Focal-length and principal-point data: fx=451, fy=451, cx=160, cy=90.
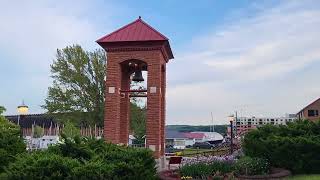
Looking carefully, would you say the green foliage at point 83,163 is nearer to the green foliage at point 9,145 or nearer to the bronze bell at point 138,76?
the green foliage at point 9,145

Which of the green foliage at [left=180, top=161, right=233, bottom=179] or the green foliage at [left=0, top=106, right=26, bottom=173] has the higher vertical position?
the green foliage at [left=0, top=106, right=26, bottom=173]

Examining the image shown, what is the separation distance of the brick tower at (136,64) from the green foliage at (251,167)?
5.22 meters

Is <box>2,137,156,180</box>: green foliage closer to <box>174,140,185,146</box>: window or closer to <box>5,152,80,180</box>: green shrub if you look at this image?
<box>5,152,80,180</box>: green shrub

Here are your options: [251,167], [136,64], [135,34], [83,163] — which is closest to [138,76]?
[136,64]

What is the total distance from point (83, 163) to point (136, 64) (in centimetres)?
1019

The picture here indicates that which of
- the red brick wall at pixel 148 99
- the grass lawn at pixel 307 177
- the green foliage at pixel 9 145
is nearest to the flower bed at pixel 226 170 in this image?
the grass lawn at pixel 307 177

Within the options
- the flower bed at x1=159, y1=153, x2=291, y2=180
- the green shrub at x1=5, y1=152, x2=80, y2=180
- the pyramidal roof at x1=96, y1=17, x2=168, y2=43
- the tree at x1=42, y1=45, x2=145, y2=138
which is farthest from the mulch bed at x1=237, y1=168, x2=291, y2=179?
the tree at x1=42, y1=45, x2=145, y2=138

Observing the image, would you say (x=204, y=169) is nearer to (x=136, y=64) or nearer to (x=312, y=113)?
(x=136, y=64)

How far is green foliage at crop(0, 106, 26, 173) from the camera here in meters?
12.5

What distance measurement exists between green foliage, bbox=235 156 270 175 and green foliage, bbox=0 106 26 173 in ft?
21.3

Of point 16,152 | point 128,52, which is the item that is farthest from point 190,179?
point 128,52

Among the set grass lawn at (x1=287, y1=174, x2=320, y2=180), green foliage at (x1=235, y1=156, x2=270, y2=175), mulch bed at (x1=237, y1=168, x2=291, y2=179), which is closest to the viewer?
mulch bed at (x1=237, y1=168, x2=291, y2=179)

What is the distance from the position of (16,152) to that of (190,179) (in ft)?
16.6

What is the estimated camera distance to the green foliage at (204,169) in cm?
1324
